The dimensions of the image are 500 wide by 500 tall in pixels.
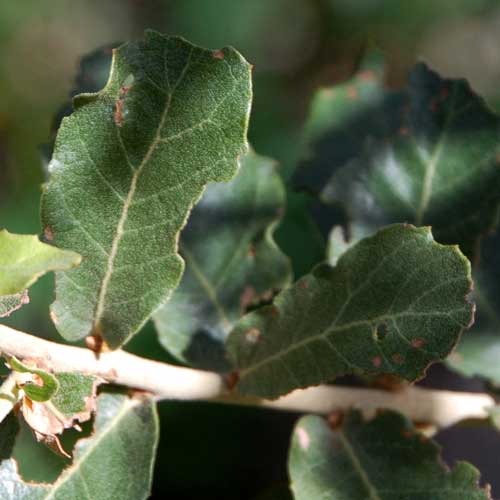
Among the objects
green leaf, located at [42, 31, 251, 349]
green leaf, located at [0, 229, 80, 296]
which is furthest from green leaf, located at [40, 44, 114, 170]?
green leaf, located at [0, 229, 80, 296]

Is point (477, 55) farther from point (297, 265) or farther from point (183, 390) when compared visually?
point (183, 390)

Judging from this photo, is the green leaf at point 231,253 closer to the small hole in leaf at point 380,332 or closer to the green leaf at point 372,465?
the green leaf at point 372,465

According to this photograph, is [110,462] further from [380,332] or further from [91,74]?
[91,74]

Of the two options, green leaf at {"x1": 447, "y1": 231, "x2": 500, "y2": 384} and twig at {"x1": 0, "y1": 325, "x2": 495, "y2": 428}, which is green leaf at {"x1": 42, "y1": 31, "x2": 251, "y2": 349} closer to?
twig at {"x1": 0, "y1": 325, "x2": 495, "y2": 428}

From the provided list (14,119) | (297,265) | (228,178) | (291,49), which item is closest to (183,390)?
(228,178)

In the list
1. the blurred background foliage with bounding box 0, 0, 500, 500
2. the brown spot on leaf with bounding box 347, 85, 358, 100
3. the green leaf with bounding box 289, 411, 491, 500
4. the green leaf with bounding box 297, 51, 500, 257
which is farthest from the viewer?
the blurred background foliage with bounding box 0, 0, 500, 500

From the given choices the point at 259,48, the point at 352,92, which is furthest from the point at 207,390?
the point at 259,48
